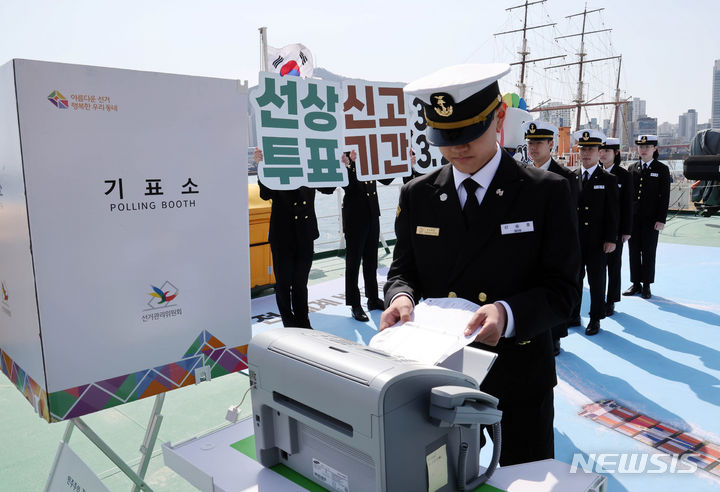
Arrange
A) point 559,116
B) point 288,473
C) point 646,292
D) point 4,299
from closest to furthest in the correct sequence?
point 288,473 → point 4,299 → point 646,292 → point 559,116

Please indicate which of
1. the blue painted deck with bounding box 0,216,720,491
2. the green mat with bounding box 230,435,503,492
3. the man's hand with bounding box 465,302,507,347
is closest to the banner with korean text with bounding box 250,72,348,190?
the blue painted deck with bounding box 0,216,720,491

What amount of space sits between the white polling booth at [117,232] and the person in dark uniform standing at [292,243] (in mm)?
2455

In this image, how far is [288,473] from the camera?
1111 mm

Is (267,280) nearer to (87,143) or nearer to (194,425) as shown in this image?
(194,425)

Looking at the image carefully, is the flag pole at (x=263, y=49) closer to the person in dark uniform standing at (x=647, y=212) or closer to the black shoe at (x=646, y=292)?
the person in dark uniform standing at (x=647, y=212)

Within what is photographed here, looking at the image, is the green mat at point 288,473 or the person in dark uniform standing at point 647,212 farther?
the person in dark uniform standing at point 647,212

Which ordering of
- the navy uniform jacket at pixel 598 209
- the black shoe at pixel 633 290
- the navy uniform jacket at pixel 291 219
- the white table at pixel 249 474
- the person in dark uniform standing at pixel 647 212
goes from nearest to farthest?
the white table at pixel 249 474
the navy uniform jacket at pixel 291 219
the navy uniform jacket at pixel 598 209
the person in dark uniform standing at pixel 647 212
the black shoe at pixel 633 290

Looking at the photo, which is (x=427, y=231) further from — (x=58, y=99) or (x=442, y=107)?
(x=58, y=99)

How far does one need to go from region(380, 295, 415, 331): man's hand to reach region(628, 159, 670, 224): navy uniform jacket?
5.43m

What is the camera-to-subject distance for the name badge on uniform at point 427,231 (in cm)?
155

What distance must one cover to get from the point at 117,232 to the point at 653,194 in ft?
19.3

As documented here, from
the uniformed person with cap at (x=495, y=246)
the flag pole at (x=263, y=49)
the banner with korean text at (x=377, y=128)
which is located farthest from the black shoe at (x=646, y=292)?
the uniformed person with cap at (x=495, y=246)

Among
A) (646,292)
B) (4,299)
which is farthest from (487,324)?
(646,292)

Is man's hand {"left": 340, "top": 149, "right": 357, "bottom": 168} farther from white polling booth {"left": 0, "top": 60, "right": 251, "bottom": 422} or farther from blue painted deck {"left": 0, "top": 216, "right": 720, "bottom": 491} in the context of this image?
white polling booth {"left": 0, "top": 60, "right": 251, "bottom": 422}
